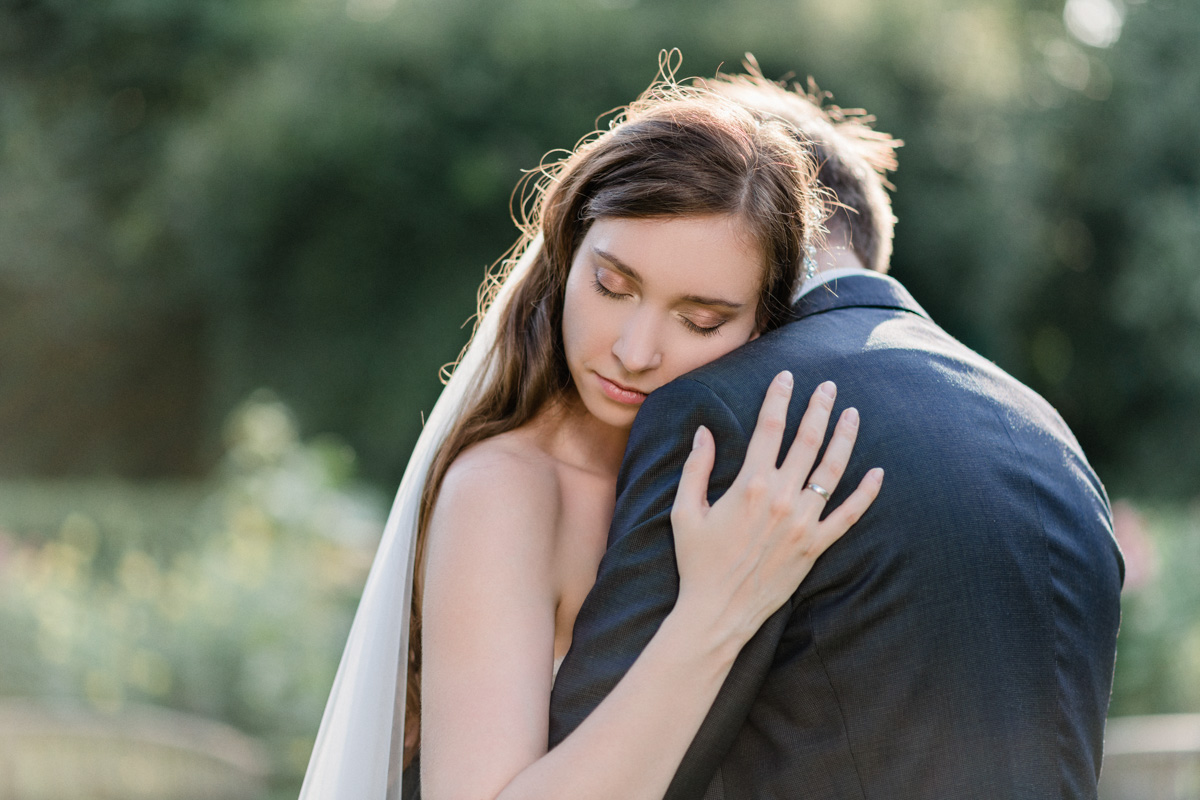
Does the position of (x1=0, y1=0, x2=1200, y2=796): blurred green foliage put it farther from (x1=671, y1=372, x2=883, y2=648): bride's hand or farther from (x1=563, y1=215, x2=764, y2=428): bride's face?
(x1=671, y1=372, x2=883, y2=648): bride's hand

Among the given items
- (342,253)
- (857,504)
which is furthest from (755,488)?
(342,253)

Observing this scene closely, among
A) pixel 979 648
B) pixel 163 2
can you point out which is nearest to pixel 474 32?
pixel 163 2

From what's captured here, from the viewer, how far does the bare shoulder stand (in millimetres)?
1562

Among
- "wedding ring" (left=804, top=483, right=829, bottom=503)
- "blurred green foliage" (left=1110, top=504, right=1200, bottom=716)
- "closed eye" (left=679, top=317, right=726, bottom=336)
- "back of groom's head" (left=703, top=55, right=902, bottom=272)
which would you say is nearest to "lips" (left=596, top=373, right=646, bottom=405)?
"closed eye" (left=679, top=317, right=726, bottom=336)

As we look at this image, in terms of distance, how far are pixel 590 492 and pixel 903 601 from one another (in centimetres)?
63

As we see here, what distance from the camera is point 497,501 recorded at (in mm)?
1595

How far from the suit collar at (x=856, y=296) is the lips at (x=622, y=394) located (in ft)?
0.91

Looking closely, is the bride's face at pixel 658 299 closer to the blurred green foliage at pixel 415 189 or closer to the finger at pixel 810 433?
the finger at pixel 810 433

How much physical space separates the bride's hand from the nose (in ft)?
0.72

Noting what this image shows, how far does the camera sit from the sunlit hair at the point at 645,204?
161 cm

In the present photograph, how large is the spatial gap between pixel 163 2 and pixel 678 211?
42.9 feet

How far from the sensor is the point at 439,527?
160cm

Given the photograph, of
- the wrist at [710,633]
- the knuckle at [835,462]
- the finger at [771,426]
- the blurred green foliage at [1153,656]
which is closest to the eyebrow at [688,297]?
the finger at [771,426]

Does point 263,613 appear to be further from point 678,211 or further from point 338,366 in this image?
point 338,366
